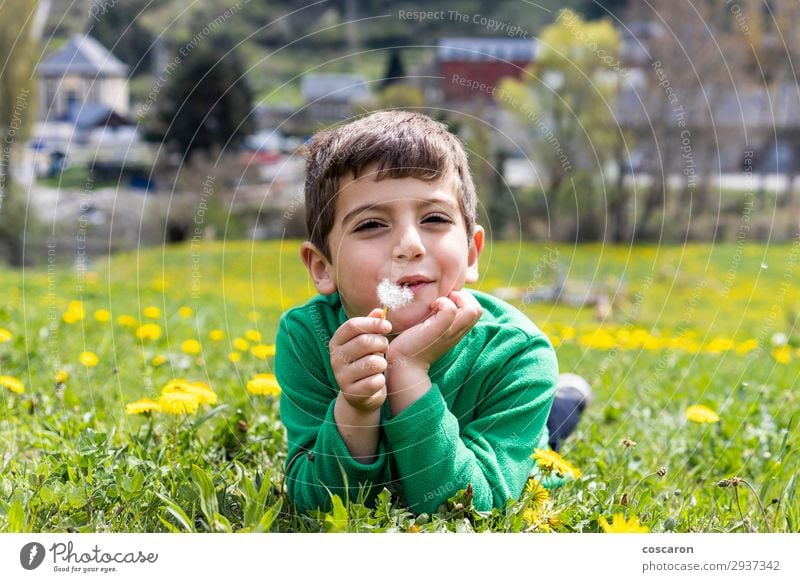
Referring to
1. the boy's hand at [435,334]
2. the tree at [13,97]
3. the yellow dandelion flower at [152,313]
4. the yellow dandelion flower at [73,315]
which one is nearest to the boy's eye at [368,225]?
the boy's hand at [435,334]

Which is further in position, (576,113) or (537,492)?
(576,113)

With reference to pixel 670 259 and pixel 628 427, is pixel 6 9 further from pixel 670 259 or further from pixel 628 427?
pixel 670 259

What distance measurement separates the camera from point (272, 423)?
2.83m

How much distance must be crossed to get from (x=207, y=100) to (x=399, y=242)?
320 inches

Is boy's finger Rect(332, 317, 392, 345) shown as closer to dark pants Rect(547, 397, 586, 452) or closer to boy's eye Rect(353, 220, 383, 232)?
boy's eye Rect(353, 220, 383, 232)

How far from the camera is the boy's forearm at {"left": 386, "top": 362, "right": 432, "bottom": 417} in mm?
2018

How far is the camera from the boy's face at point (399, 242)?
6.73 feet

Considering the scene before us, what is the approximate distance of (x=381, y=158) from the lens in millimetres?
2100

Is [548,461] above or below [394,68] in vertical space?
below

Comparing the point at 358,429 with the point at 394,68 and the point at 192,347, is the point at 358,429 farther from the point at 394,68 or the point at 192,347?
the point at 394,68

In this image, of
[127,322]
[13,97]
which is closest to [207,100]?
[13,97]

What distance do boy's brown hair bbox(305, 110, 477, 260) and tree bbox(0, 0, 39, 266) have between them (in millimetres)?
4604

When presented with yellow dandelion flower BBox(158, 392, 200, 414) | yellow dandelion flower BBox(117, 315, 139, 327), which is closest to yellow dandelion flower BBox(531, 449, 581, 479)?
yellow dandelion flower BBox(158, 392, 200, 414)
